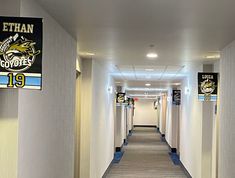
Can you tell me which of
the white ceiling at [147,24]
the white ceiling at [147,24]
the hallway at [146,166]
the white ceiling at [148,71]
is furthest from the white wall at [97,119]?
the hallway at [146,166]

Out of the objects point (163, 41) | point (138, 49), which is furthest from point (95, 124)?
point (163, 41)

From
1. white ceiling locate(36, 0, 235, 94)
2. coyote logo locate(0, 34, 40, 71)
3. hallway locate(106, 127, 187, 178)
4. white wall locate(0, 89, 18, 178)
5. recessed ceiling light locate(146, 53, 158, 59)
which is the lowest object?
hallway locate(106, 127, 187, 178)

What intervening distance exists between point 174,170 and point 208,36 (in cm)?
757

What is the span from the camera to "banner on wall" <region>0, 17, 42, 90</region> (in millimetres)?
2582

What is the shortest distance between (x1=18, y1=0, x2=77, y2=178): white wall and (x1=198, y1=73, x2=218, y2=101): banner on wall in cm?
273

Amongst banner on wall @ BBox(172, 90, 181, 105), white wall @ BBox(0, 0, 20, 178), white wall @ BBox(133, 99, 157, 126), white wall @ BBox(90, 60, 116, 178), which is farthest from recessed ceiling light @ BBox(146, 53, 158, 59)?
white wall @ BBox(133, 99, 157, 126)

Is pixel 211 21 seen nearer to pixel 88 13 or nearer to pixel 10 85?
pixel 88 13

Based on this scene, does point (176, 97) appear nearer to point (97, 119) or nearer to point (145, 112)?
point (97, 119)

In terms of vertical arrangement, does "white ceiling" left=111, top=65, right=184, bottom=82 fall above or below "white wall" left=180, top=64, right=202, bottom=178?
above

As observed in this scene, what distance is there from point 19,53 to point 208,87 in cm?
486

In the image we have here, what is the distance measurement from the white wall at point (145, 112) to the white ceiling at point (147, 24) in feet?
95.3

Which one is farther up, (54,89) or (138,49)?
(138,49)

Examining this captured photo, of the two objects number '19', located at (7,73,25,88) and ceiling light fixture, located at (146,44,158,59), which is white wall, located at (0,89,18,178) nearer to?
number '19', located at (7,73,25,88)

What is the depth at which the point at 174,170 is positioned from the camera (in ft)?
37.7
